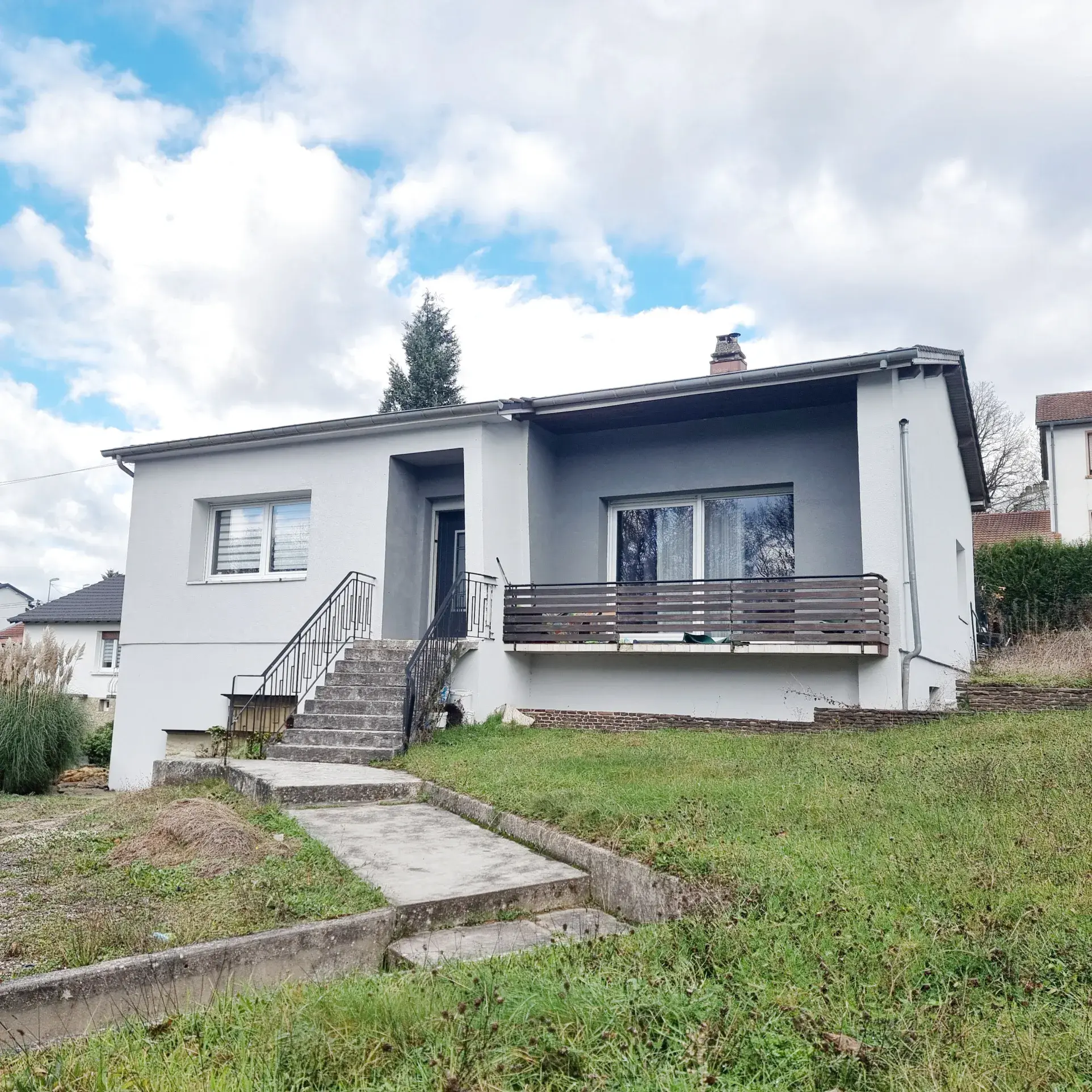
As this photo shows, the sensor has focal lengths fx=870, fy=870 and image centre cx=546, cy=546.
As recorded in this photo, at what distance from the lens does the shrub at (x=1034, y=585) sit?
1738 centimetres

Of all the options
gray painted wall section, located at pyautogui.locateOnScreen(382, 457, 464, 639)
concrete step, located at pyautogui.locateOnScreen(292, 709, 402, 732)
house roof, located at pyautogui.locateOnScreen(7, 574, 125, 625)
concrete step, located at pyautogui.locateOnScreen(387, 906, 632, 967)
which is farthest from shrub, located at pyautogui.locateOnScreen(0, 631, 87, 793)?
house roof, located at pyautogui.locateOnScreen(7, 574, 125, 625)

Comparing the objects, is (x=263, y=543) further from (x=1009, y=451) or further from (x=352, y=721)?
(x=1009, y=451)

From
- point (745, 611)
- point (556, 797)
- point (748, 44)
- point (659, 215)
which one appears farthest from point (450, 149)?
point (556, 797)

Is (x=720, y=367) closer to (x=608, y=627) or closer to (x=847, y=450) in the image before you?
(x=847, y=450)

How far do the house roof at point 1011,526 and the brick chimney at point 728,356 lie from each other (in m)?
17.1

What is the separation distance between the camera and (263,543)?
44.4 feet

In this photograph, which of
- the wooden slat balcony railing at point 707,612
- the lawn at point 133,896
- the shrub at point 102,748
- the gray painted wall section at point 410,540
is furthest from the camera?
the shrub at point 102,748

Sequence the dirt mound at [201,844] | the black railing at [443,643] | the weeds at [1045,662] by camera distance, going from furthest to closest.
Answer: the weeds at [1045,662] → the black railing at [443,643] → the dirt mound at [201,844]

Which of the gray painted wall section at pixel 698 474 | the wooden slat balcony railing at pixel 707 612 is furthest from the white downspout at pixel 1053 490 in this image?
the wooden slat balcony railing at pixel 707 612

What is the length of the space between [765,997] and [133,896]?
318cm

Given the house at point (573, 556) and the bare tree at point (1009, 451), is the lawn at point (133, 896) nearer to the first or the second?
the house at point (573, 556)

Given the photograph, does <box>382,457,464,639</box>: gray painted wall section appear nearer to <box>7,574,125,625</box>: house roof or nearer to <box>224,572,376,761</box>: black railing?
<box>224,572,376,761</box>: black railing

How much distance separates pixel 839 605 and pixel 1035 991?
7506 mm

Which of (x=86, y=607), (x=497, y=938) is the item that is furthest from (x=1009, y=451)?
(x=497, y=938)
